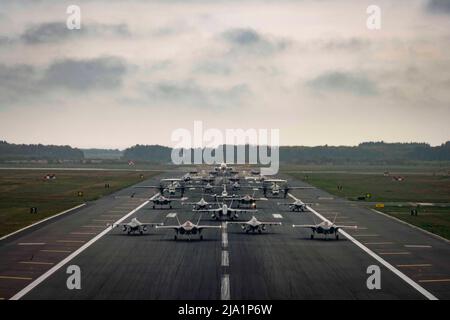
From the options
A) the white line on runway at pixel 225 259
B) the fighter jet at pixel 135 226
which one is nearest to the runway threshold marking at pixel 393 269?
the white line on runway at pixel 225 259

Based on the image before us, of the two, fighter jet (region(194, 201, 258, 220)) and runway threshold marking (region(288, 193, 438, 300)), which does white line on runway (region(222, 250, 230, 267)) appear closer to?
runway threshold marking (region(288, 193, 438, 300))

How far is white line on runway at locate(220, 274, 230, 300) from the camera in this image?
140ft

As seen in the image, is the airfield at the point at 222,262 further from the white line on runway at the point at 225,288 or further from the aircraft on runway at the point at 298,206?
the aircraft on runway at the point at 298,206

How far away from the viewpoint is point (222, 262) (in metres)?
56.3

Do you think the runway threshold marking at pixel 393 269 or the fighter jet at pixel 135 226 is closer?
the runway threshold marking at pixel 393 269

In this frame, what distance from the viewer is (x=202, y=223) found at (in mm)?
85188

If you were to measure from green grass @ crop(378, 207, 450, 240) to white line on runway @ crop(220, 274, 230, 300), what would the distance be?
39748 millimetres

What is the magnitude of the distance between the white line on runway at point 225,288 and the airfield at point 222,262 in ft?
0.26

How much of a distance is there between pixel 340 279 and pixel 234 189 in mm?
96323

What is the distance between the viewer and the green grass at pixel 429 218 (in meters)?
82.3

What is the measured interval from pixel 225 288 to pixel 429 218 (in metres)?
61.2

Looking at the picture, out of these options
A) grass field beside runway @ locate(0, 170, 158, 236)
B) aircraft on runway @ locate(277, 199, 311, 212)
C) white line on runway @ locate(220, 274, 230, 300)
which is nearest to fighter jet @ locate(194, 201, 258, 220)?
aircraft on runway @ locate(277, 199, 311, 212)
